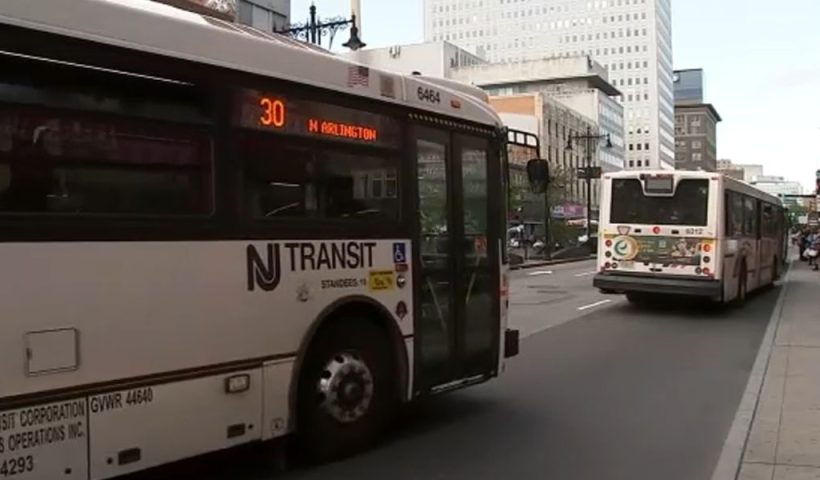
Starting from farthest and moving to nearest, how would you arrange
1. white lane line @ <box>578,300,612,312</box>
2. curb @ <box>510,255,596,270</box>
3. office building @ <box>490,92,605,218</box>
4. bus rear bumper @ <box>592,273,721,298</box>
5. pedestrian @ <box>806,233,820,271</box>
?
1. office building @ <box>490,92,605,218</box>
2. pedestrian @ <box>806,233,820,271</box>
3. curb @ <box>510,255,596,270</box>
4. white lane line @ <box>578,300,612,312</box>
5. bus rear bumper @ <box>592,273,721,298</box>

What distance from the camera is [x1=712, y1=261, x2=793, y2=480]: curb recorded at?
6354mm

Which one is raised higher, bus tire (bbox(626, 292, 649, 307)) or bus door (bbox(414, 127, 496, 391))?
bus door (bbox(414, 127, 496, 391))

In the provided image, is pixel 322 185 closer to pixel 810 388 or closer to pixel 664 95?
pixel 810 388

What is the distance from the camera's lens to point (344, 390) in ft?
21.5

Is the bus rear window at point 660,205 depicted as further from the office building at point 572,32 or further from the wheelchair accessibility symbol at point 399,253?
the office building at point 572,32

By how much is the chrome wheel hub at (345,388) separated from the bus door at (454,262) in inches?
→ 24.9

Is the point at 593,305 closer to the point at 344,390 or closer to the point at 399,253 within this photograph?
the point at 399,253

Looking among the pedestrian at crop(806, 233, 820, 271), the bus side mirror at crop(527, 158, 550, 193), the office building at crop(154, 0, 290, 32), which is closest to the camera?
the bus side mirror at crop(527, 158, 550, 193)

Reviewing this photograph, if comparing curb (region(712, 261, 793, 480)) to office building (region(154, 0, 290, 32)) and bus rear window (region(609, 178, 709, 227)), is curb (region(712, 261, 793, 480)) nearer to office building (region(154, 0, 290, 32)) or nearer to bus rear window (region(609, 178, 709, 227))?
bus rear window (region(609, 178, 709, 227))

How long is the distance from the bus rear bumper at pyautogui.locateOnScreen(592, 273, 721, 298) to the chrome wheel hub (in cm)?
1184

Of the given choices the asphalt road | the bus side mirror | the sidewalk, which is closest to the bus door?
the asphalt road

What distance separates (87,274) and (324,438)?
2.37m

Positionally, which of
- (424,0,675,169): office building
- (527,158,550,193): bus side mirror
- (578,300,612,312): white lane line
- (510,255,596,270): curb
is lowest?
(510,255,596,270): curb

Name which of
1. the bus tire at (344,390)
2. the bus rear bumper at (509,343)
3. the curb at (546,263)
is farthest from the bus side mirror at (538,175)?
the curb at (546,263)
